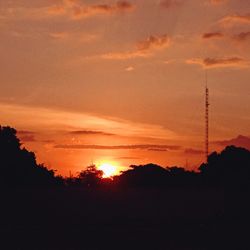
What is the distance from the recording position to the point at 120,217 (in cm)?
3609

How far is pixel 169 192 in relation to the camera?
3691 cm

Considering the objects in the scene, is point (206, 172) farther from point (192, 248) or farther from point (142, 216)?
point (192, 248)

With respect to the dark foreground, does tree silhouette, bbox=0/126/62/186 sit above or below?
above

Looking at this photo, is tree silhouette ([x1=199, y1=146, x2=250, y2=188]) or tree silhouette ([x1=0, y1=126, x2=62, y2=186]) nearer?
tree silhouette ([x1=0, y1=126, x2=62, y2=186])

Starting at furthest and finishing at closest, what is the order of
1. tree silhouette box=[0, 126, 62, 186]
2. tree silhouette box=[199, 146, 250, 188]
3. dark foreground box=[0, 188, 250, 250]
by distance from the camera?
tree silhouette box=[199, 146, 250, 188]
tree silhouette box=[0, 126, 62, 186]
dark foreground box=[0, 188, 250, 250]

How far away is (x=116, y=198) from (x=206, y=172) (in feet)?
64.9

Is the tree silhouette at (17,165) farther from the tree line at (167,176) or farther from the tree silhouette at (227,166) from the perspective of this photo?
the tree silhouette at (227,166)

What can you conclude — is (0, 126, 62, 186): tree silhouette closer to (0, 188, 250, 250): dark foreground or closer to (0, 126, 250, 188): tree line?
(0, 126, 250, 188): tree line

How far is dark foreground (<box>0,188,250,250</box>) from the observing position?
30.2m

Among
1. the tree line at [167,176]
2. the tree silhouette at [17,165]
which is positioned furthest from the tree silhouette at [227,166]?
the tree silhouette at [17,165]

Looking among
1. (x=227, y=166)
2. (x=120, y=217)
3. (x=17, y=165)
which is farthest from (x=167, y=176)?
(x=120, y=217)

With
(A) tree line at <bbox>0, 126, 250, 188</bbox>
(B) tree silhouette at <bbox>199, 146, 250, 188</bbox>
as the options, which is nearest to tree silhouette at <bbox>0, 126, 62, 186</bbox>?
(A) tree line at <bbox>0, 126, 250, 188</bbox>

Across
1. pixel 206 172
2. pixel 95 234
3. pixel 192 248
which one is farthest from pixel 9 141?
pixel 192 248

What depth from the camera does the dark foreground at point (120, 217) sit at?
30.2m
